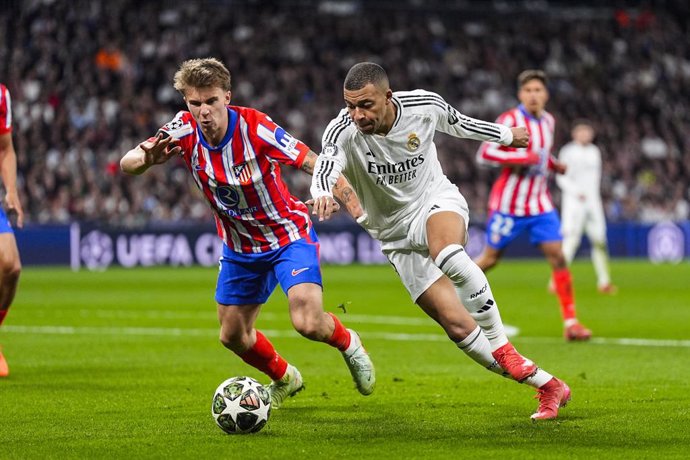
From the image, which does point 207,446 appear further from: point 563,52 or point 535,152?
point 563,52

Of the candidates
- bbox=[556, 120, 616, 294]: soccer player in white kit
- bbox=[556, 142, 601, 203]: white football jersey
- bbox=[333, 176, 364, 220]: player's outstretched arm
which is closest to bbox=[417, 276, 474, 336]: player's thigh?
bbox=[333, 176, 364, 220]: player's outstretched arm

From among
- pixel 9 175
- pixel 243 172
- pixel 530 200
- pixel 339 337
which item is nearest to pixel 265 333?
pixel 530 200

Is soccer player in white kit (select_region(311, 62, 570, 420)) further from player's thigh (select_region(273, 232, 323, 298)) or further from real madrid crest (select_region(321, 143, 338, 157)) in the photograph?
player's thigh (select_region(273, 232, 323, 298))

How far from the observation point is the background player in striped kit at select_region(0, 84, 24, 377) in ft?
29.3

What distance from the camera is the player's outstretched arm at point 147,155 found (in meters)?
6.61

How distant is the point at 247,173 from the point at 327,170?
0.68 metres

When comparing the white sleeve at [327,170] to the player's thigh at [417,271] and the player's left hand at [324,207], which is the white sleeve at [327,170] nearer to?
the player's left hand at [324,207]

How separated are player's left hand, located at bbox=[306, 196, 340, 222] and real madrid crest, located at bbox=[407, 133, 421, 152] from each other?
107cm

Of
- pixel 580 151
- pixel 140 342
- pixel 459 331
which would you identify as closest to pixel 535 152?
pixel 140 342

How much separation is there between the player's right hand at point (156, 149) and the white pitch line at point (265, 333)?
19.6ft

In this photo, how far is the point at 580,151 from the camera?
20.0m

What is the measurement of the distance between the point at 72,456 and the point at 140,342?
6459 millimetres

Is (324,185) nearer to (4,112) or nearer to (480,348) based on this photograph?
(480,348)

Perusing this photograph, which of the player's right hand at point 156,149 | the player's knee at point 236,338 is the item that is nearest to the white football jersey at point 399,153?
the player's right hand at point 156,149
